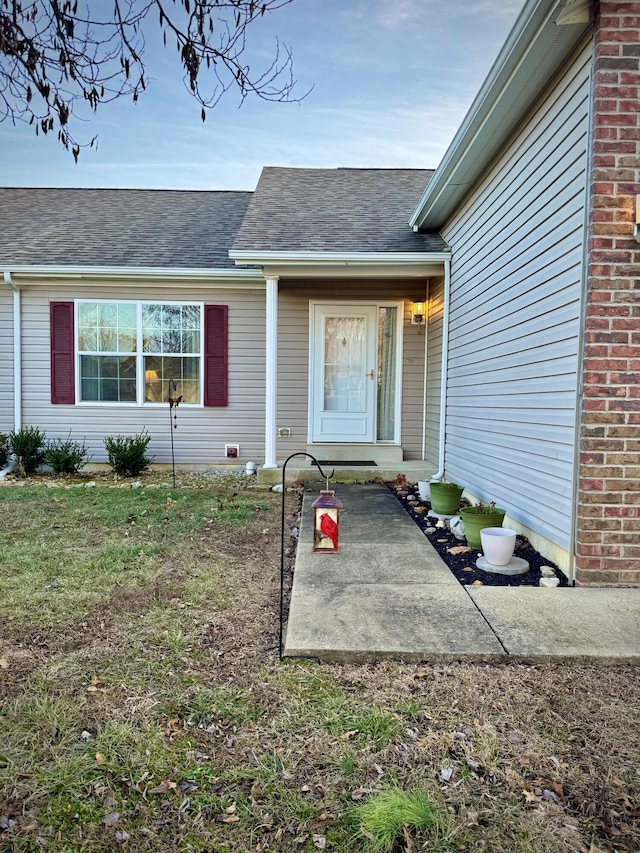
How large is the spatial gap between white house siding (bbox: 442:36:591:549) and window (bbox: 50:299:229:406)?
3.56 m

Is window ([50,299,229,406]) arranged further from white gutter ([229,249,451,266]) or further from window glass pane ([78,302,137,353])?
white gutter ([229,249,451,266])

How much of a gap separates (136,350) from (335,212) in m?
3.40

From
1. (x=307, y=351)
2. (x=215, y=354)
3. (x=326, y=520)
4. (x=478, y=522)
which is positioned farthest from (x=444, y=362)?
(x=326, y=520)

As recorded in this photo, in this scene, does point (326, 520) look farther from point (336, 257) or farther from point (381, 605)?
point (336, 257)

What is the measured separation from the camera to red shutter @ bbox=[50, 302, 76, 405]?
7949 mm

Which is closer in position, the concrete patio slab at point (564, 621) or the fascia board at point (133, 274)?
the concrete patio slab at point (564, 621)

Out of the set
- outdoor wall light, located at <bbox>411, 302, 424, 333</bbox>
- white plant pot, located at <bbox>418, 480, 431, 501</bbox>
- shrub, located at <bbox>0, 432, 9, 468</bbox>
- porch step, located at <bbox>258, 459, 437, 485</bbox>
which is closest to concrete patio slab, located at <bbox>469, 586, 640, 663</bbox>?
white plant pot, located at <bbox>418, 480, 431, 501</bbox>

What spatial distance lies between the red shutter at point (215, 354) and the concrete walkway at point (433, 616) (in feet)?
14.4

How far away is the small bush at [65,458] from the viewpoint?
7.60 metres

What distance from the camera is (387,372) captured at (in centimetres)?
818

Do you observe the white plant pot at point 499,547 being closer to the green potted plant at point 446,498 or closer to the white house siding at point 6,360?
the green potted plant at point 446,498

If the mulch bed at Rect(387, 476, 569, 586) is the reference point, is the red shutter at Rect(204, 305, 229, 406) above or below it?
above

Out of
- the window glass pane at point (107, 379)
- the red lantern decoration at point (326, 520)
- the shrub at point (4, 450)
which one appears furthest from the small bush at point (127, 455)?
the red lantern decoration at point (326, 520)

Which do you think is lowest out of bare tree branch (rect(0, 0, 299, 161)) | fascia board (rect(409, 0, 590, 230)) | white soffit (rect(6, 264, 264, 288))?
bare tree branch (rect(0, 0, 299, 161))
